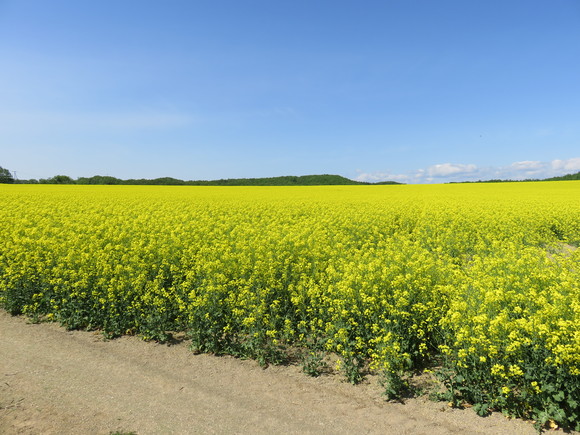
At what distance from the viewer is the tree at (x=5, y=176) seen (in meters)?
79.0

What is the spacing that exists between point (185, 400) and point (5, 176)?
98.6m

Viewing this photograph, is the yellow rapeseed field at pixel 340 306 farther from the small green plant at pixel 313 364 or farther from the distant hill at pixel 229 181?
the distant hill at pixel 229 181

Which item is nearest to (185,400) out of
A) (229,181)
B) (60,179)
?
(229,181)

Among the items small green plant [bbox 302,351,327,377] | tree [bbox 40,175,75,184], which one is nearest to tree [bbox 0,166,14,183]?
tree [bbox 40,175,75,184]

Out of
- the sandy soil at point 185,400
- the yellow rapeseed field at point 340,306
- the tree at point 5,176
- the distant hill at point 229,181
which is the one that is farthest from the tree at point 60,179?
the sandy soil at point 185,400

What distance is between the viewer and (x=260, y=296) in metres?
7.28

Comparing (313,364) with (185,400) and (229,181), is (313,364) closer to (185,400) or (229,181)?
(185,400)

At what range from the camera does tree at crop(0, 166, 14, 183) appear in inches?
3112

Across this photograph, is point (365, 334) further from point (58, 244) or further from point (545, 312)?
point (58, 244)

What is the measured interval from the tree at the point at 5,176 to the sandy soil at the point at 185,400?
3608 inches

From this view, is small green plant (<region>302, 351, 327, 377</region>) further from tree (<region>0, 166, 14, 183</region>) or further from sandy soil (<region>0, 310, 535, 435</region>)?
tree (<region>0, 166, 14, 183</region>)

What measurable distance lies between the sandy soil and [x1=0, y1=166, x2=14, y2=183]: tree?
301 ft

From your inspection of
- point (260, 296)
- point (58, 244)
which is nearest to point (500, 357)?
point (260, 296)

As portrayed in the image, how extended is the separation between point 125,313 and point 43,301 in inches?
91.8
